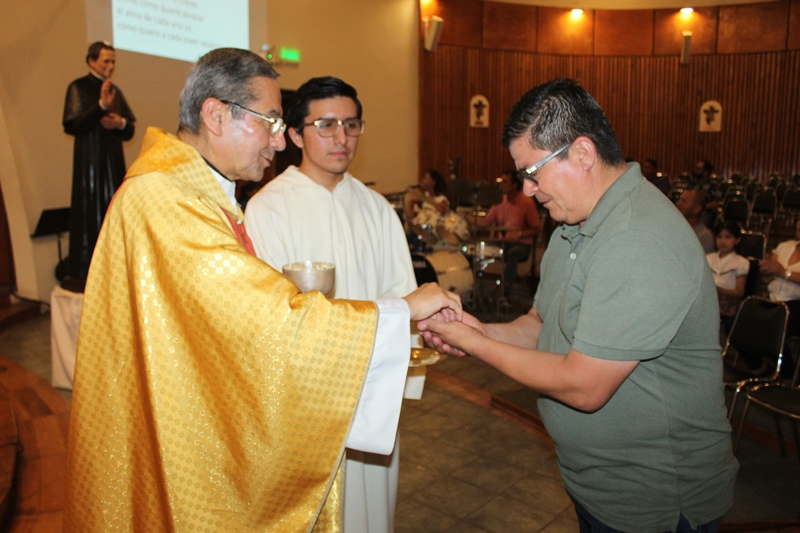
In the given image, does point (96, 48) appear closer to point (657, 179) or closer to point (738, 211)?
point (738, 211)

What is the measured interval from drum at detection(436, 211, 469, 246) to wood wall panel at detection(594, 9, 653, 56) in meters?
9.61

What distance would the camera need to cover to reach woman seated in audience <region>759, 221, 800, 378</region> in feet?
14.3

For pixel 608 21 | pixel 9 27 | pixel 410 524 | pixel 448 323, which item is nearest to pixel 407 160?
pixel 608 21

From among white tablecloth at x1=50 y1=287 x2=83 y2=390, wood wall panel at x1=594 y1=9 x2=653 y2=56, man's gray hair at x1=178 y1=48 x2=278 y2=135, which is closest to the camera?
man's gray hair at x1=178 y1=48 x2=278 y2=135

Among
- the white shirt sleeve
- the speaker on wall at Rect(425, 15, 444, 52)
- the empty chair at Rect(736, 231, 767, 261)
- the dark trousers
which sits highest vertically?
the speaker on wall at Rect(425, 15, 444, 52)

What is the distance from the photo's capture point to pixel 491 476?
3359 millimetres

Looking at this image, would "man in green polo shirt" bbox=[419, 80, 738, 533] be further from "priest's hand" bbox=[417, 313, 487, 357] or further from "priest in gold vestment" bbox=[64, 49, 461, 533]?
"priest in gold vestment" bbox=[64, 49, 461, 533]

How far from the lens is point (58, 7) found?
6066mm

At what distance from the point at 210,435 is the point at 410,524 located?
174 cm

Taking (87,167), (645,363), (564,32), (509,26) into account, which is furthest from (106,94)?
(564,32)

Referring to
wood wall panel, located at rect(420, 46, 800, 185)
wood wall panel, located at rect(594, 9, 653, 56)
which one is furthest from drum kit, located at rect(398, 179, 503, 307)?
wood wall panel, located at rect(594, 9, 653, 56)

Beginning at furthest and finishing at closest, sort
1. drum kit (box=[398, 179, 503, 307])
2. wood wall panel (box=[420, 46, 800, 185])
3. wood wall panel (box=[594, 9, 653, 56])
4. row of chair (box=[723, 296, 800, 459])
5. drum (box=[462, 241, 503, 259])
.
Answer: wood wall panel (box=[594, 9, 653, 56]) < wood wall panel (box=[420, 46, 800, 185]) < drum (box=[462, 241, 503, 259]) < drum kit (box=[398, 179, 503, 307]) < row of chair (box=[723, 296, 800, 459])

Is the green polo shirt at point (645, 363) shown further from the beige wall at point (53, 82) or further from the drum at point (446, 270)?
the beige wall at point (53, 82)

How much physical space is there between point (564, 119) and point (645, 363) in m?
0.56
